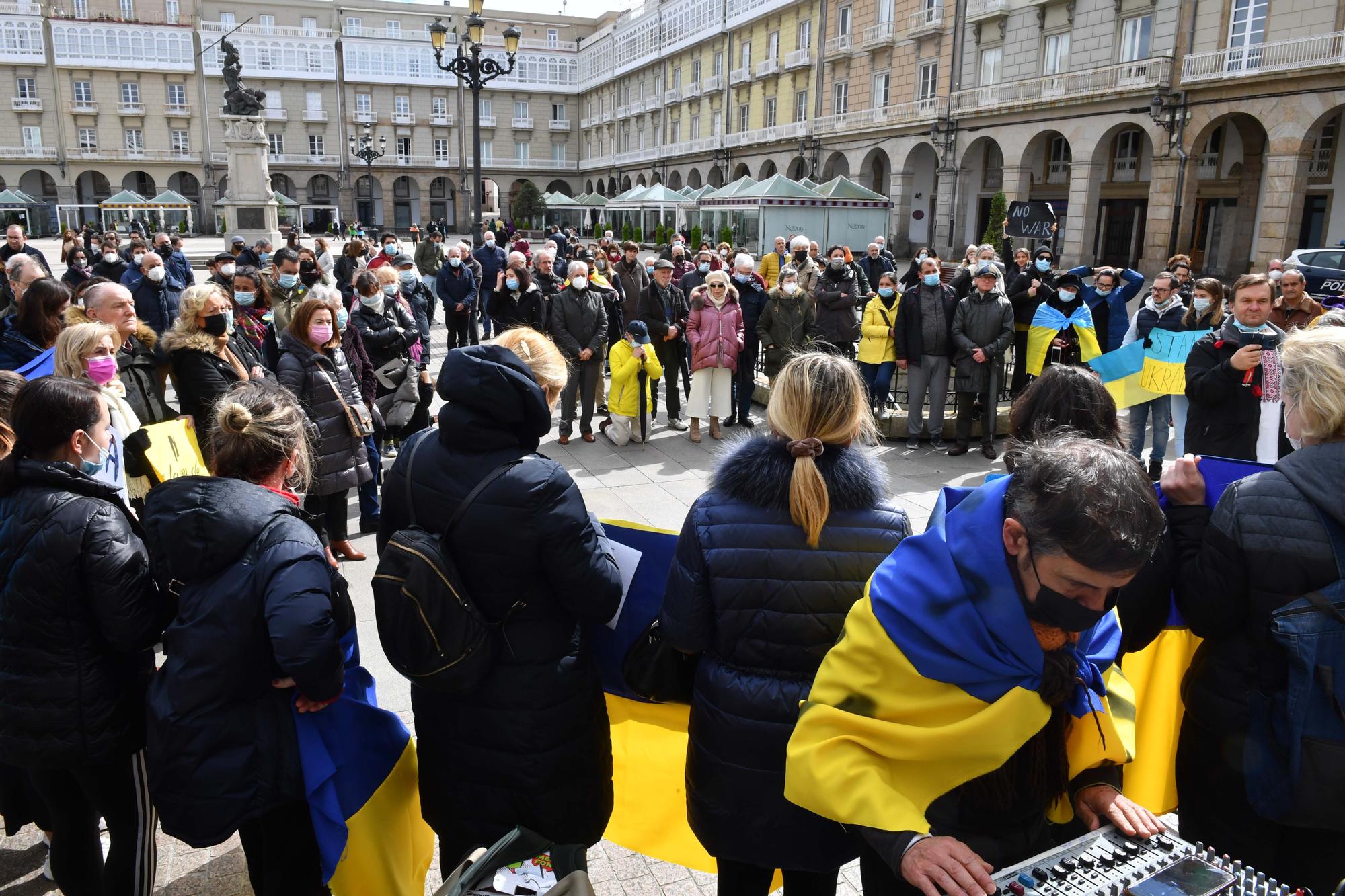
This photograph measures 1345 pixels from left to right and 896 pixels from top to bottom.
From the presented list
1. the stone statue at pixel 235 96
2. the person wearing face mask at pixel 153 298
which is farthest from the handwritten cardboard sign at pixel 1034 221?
the stone statue at pixel 235 96

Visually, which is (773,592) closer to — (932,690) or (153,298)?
(932,690)

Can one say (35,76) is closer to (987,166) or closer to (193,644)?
(987,166)

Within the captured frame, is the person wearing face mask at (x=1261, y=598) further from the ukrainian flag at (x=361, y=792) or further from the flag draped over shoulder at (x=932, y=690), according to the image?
the ukrainian flag at (x=361, y=792)

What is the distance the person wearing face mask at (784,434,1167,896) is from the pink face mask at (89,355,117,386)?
365cm

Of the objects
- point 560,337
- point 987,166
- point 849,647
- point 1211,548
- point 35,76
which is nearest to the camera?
point 849,647

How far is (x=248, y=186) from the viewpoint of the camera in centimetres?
2398

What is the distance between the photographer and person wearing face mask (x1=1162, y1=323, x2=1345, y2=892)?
6.67 ft

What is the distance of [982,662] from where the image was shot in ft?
5.29

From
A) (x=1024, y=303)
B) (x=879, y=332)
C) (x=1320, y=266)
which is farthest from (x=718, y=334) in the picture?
(x=1320, y=266)

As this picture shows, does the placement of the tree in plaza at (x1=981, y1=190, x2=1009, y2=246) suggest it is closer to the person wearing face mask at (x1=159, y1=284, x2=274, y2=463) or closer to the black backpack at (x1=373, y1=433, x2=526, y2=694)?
the person wearing face mask at (x1=159, y1=284, x2=274, y2=463)

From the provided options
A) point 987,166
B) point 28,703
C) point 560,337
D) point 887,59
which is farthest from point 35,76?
point 28,703

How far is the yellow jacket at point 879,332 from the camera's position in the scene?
9508mm

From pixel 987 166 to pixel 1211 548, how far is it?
126ft

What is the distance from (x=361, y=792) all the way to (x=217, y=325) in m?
3.48
